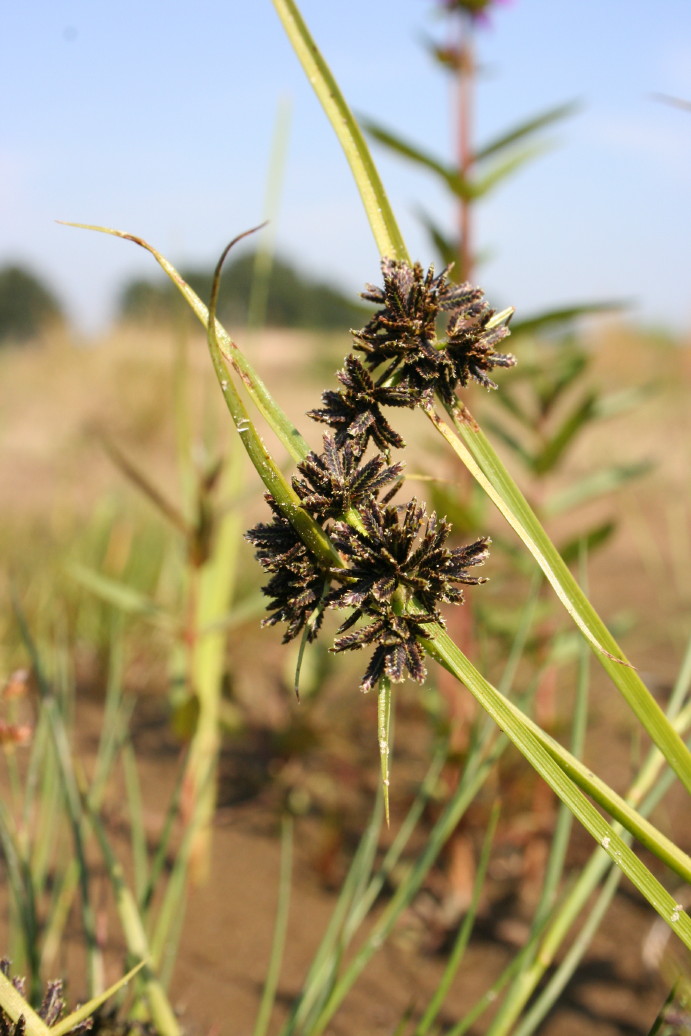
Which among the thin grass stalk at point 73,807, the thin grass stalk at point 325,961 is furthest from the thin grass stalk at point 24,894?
the thin grass stalk at point 325,961

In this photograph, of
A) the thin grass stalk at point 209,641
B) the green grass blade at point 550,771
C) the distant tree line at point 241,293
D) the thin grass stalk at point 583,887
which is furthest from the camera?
the distant tree line at point 241,293

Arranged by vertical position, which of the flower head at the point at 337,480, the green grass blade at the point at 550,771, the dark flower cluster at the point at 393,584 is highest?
the flower head at the point at 337,480

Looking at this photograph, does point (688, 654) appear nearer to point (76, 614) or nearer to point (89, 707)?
point (89, 707)

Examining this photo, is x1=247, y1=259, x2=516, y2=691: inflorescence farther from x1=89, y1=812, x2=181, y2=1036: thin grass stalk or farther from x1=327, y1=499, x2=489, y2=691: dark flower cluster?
x1=89, y1=812, x2=181, y2=1036: thin grass stalk

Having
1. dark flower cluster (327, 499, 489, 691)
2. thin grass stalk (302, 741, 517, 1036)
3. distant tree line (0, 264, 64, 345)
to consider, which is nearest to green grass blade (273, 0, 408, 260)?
dark flower cluster (327, 499, 489, 691)

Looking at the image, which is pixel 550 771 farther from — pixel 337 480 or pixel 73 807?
pixel 73 807

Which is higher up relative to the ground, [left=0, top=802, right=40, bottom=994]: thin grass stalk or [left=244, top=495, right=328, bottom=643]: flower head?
[left=244, top=495, right=328, bottom=643]: flower head

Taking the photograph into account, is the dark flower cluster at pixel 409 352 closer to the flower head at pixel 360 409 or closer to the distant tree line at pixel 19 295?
the flower head at pixel 360 409

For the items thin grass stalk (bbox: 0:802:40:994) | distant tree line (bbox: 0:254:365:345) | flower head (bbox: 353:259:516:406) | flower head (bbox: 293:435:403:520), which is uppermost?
distant tree line (bbox: 0:254:365:345)
